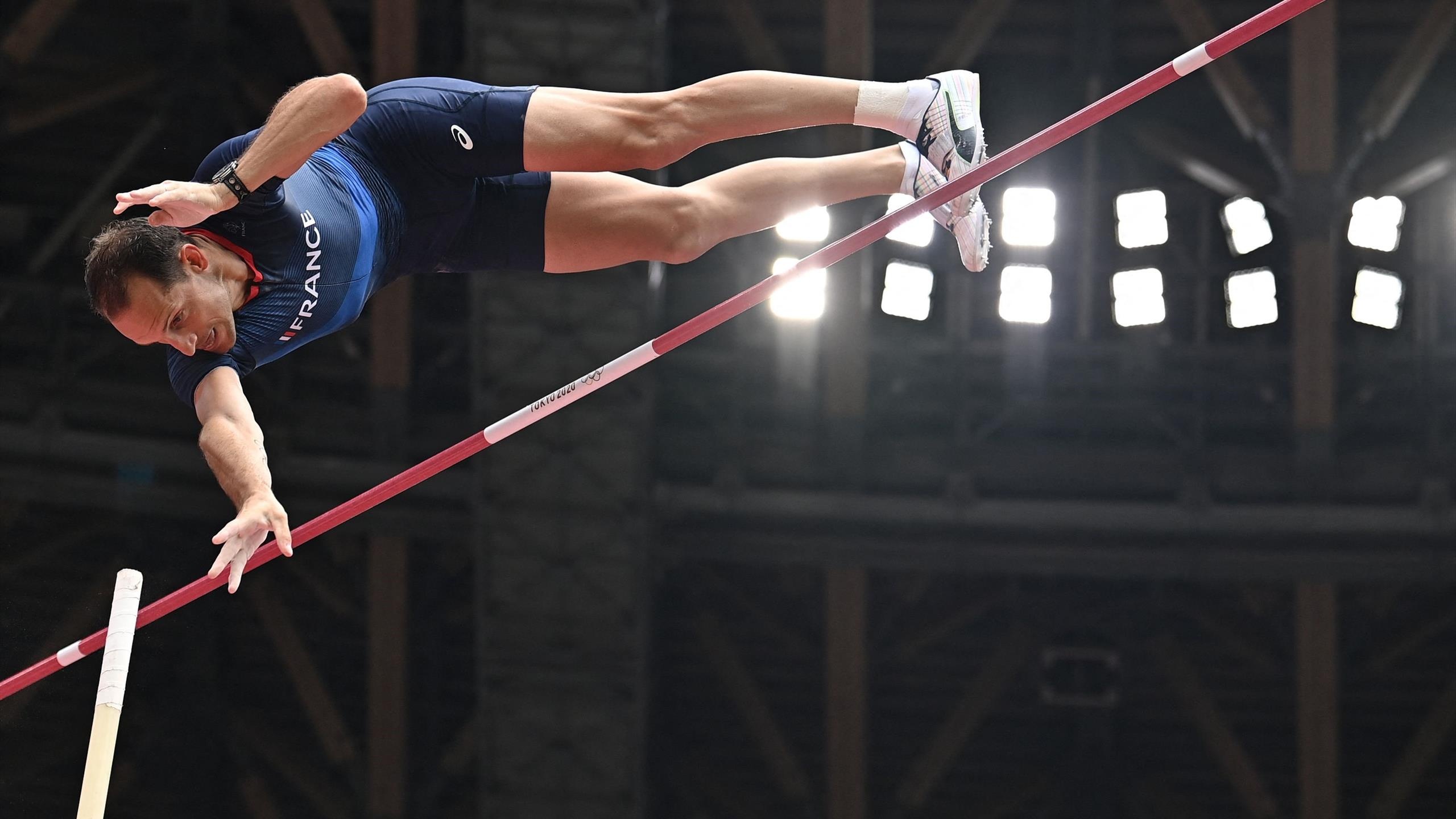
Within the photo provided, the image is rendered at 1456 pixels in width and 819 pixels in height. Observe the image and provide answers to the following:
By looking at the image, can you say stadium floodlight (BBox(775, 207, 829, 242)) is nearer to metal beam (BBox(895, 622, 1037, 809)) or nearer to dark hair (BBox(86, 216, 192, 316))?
metal beam (BBox(895, 622, 1037, 809))

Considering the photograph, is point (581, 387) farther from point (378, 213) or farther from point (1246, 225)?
point (1246, 225)

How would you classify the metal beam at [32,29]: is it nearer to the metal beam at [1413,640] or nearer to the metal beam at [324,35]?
the metal beam at [324,35]

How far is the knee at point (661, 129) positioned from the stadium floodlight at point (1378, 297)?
265 inches

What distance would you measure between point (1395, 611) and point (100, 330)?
27.7 ft

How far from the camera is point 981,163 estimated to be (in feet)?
15.1

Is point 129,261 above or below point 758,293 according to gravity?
below

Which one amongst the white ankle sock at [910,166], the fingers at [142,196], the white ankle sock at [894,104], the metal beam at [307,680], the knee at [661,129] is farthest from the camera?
the metal beam at [307,680]

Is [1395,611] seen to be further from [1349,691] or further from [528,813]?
[528,813]

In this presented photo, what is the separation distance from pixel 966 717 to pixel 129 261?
7.60m

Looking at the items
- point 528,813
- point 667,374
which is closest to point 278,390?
point 667,374

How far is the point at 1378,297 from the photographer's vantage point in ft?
32.3

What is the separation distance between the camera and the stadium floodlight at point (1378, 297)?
32.2ft

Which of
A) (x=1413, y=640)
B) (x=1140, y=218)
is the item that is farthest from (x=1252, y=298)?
(x=1413, y=640)

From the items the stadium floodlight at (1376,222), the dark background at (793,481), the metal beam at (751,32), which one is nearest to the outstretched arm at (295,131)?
the dark background at (793,481)
